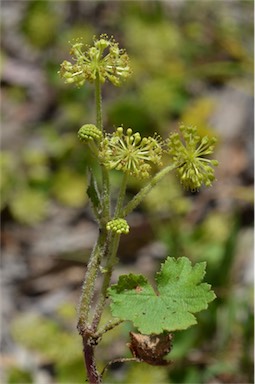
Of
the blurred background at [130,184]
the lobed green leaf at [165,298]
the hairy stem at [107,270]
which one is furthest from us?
the blurred background at [130,184]

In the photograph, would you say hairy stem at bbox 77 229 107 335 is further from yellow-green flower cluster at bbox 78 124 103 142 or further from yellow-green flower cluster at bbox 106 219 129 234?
yellow-green flower cluster at bbox 78 124 103 142

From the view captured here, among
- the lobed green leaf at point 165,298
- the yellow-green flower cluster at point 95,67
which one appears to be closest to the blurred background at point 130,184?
the lobed green leaf at point 165,298

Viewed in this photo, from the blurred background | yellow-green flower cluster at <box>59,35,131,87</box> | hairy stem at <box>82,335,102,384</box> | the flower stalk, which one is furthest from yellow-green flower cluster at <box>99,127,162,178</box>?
the blurred background

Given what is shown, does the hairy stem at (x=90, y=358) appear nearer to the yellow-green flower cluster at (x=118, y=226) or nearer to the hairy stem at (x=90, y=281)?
the hairy stem at (x=90, y=281)

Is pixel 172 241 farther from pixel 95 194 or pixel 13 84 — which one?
pixel 13 84

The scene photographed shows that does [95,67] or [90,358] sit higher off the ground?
[95,67]

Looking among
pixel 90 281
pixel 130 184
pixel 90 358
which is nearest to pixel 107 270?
pixel 90 281

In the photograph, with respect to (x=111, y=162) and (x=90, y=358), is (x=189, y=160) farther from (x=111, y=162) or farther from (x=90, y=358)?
(x=90, y=358)
